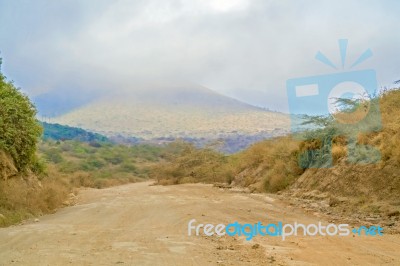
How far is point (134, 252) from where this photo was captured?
762 cm

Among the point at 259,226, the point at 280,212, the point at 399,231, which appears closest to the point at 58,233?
the point at 259,226

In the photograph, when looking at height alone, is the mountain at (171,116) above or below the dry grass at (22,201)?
above

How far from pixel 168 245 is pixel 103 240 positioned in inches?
56.0

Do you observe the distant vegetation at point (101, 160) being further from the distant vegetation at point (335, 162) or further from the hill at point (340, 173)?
the hill at point (340, 173)

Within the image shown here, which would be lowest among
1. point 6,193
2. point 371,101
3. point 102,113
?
point 6,193

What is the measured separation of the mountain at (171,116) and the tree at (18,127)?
57.6 metres

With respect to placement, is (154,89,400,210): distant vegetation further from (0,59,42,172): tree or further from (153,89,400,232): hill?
(0,59,42,172): tree

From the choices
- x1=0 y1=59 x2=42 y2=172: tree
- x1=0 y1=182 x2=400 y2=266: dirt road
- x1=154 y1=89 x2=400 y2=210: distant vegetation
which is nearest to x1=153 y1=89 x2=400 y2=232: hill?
x1=154 y1=89 x2=400 y2=210: distant vegetation

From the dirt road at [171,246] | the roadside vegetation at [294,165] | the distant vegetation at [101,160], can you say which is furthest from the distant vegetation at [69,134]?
the dirt road at [171,246]

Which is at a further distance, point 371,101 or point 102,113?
point 102,113

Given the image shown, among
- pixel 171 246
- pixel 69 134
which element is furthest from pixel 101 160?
pixel 171 246

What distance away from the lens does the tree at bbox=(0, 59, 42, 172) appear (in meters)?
17.1

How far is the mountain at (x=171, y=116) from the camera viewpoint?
83.1 m

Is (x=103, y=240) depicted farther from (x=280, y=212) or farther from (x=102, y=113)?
(x=102, y=113)
